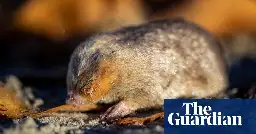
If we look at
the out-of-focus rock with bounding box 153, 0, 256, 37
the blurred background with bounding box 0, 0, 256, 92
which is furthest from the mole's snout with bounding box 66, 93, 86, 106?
the out-of-focus rock with bounding box 153, 0, 256, 37

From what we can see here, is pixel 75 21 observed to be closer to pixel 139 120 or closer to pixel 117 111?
pixel 117 111

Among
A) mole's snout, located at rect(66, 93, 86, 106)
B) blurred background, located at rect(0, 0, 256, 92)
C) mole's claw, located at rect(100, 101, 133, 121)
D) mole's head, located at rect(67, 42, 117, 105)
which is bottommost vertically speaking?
mole's claw, located at rect(100, 101, 133, 121)

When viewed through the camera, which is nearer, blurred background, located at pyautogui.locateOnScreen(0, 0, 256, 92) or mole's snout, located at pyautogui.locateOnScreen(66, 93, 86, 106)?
mole's snout, located at pyautogui.locateOnScreen(66, 93, 86, 106)

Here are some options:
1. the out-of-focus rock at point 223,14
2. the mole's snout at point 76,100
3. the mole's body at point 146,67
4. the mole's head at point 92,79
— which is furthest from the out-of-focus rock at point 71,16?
the mole's snout at point 76,100

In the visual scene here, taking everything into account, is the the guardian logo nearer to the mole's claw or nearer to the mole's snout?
the mole's claw

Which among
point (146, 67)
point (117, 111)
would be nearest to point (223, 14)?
point (146, 67)

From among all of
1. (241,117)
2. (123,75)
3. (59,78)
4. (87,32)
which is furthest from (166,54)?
(87,32)

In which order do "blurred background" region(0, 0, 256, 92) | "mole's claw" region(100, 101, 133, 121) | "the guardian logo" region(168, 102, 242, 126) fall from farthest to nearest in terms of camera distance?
"blurred background" region(0, 0, 256, 92) → "mole's claw" region(100, 101, 133, 121) → "the guardian logo" region(168, 102, 242, 126)
